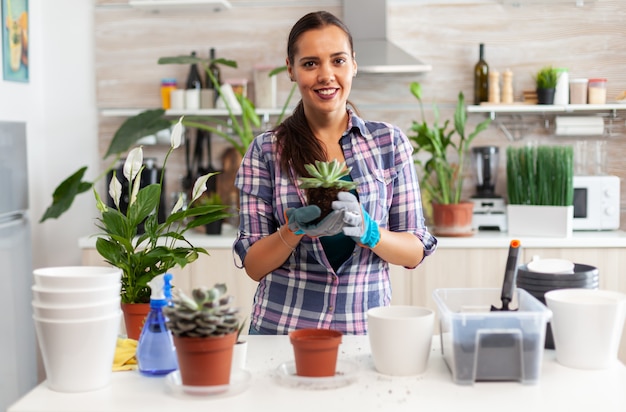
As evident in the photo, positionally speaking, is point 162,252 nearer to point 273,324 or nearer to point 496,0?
point 273,324

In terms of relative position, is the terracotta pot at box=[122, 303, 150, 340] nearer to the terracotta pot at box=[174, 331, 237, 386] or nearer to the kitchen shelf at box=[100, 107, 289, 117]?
the terracotta pot at box=[174, 331, 237, 386]

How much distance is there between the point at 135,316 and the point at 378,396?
60 centimetres

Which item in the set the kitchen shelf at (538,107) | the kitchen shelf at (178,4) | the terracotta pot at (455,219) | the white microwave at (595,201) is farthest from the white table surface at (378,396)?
the kitchen shelf at (178,4)

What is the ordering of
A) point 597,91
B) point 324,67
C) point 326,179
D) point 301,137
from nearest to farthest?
point 326,179, point 324,67, point 301,137, point 597,91

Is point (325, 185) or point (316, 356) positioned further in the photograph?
point (325, 185)

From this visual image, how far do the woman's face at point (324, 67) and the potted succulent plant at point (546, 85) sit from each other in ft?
7.05

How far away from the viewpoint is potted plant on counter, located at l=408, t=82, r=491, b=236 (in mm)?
3738

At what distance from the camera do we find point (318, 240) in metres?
2.03

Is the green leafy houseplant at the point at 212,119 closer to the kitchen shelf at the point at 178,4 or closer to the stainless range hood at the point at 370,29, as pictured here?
the kitchen shelf at the point at 178,4

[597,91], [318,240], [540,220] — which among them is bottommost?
[540,220]

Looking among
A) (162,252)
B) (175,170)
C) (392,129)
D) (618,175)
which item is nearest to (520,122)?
(618,175)

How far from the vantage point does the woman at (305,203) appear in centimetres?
203

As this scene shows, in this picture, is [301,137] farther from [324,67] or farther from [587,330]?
[587,330]

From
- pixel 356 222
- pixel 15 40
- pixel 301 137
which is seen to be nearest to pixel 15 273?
pixel 15 40
